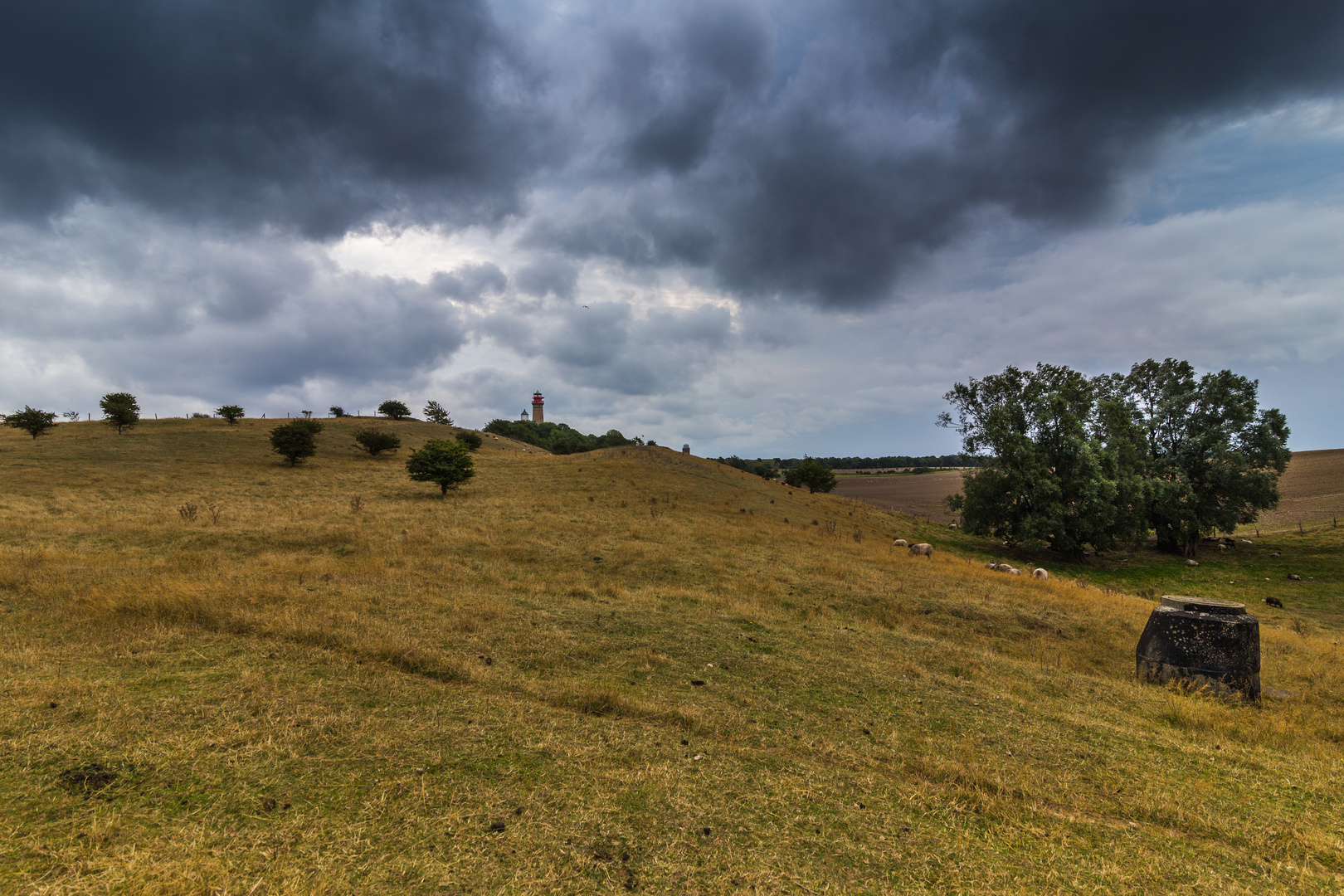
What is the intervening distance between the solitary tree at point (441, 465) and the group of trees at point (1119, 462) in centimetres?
3055

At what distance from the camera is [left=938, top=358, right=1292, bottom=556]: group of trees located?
28.5 m

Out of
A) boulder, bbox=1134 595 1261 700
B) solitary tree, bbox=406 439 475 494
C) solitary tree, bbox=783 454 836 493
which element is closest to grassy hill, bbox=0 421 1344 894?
boulder, bbox=1134 595 1261 700

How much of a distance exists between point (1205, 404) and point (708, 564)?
3787 centimetres

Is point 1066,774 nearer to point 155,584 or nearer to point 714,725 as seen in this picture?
point 714,725

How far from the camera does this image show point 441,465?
29.1 metres

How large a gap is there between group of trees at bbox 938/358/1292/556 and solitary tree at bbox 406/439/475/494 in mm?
30550

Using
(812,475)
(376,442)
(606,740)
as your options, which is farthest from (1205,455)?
(376,442)

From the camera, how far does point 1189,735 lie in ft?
20.6

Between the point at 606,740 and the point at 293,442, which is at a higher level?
the point at 293,442

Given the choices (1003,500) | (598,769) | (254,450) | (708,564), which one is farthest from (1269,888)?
(254,450)

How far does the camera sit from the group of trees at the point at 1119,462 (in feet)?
93.4

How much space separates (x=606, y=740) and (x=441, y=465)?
27.2 meters

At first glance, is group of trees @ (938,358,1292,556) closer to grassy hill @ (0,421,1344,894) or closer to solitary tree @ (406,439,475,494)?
grassy hill @ (0,421,1344,894)

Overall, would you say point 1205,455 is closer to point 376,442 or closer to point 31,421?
point 376,442
